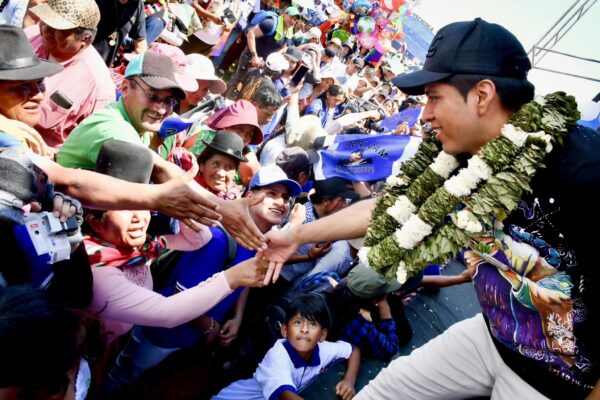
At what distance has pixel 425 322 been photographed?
15.9 feet

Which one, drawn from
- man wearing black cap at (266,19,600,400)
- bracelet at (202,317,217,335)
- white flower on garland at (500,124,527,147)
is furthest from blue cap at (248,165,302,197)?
white flower on garland at (500,124,527,147)

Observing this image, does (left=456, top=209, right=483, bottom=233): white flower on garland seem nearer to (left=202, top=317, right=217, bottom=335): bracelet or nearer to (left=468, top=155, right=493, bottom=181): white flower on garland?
(left=468, top=155, right=493, bottom=181): white flower on garland

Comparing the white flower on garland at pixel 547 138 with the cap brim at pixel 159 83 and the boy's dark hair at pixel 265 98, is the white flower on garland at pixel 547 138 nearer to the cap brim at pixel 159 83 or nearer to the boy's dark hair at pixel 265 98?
the cap brim at pixel 159 83

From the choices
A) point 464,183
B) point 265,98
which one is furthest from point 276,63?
point 464,183

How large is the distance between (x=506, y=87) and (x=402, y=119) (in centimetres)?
489

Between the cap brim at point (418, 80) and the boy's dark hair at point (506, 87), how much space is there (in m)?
0.06

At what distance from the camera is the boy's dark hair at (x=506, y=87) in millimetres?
1796

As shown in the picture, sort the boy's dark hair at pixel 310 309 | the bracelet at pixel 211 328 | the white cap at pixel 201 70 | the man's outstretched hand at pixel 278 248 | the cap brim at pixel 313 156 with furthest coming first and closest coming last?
the cap brim at pixel 313 156, the white cap at pixel 201 70, the boy's dark hair at pixel 310 309, the bracelet at pixel 211 328, the man's outstretched hand at pixel 278 248

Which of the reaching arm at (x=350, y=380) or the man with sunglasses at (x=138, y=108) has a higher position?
the man with sunglasses at (x=138, y=108)

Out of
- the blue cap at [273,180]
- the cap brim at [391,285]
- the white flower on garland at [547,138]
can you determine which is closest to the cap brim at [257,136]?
the blue cap at [273,180]

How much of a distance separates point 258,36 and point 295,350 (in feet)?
20.2

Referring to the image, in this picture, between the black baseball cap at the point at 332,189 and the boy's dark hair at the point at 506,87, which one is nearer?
the boy's dark hair at the point at 506,87

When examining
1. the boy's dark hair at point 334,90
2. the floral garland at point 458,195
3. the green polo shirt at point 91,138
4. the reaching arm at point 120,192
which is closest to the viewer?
the floral garland at point 458,195

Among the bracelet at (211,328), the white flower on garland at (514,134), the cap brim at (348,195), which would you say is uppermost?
the white flower on garland at (514,134)
